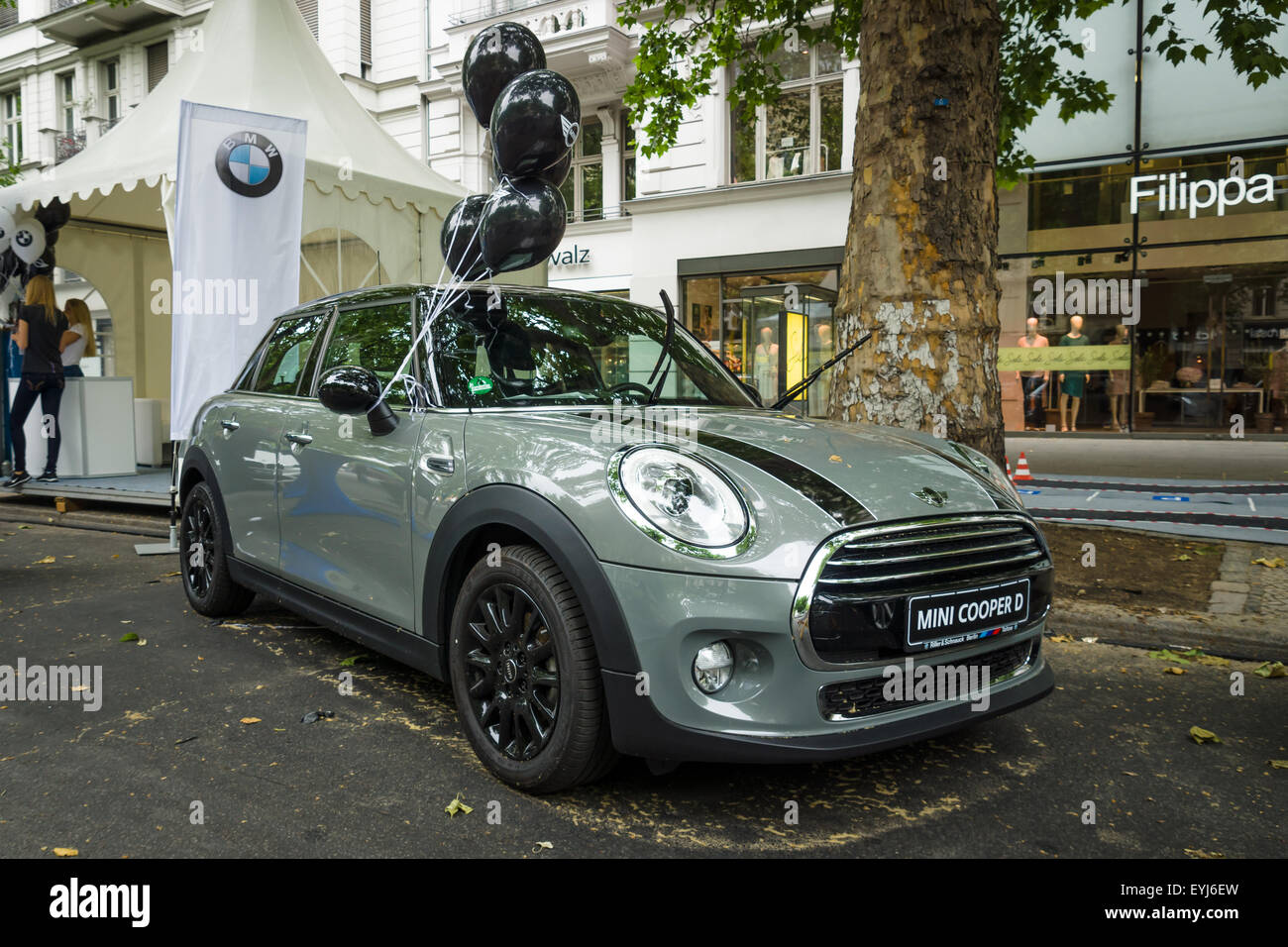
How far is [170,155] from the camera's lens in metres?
8.19

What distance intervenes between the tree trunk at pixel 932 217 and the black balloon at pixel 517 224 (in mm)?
1890

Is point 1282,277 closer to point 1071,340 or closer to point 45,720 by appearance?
point 1071,340

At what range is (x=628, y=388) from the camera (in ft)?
11.9

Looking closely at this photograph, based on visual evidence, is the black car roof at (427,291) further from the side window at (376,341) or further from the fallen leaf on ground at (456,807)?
Answer: the fallen leaf on ground at (456,807)

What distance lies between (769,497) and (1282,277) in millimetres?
14420

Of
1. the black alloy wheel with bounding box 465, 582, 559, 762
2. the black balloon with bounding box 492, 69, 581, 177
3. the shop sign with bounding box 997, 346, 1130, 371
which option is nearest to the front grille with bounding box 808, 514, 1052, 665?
the black alloy wheel with bounding box 465, 582, 559, 762

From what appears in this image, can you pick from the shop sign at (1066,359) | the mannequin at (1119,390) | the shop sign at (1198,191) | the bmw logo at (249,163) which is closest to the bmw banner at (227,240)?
the bmw logo at (249,163)

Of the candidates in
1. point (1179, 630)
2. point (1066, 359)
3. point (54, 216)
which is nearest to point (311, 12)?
point (54, 216)

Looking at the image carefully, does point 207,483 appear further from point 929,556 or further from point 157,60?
point 157,60

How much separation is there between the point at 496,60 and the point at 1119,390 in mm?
11462

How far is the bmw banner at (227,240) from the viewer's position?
21.3 feet
